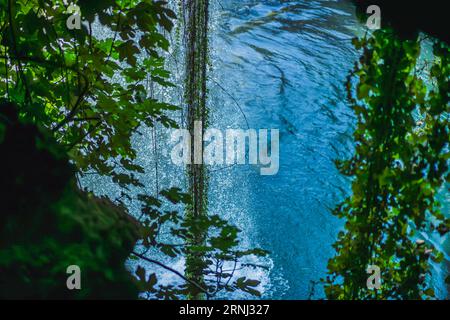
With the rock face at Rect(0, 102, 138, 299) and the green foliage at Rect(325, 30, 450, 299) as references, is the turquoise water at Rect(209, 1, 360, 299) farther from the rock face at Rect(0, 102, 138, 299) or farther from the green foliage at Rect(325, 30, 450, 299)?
the rock face at Rect(0, 102, 138, 299)

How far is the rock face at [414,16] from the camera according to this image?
3.42 ft

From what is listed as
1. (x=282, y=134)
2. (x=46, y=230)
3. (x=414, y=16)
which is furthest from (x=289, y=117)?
(x=46, y=230)

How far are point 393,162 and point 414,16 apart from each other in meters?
0.60

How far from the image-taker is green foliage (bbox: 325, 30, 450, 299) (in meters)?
1.52

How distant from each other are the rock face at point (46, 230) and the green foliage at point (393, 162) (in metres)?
0.92

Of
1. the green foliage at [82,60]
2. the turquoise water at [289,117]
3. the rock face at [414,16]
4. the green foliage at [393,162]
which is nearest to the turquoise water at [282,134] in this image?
the turquoise water at [289,117]

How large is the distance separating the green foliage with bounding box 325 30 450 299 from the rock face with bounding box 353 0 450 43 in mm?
149

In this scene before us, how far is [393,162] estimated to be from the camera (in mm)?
1612

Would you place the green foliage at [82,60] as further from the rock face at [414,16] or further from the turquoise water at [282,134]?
the turquoise water at [282,134]

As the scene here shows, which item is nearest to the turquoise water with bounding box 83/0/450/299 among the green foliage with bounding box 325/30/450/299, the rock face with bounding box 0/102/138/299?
the green foliage with bounding box 325/30/450/299
